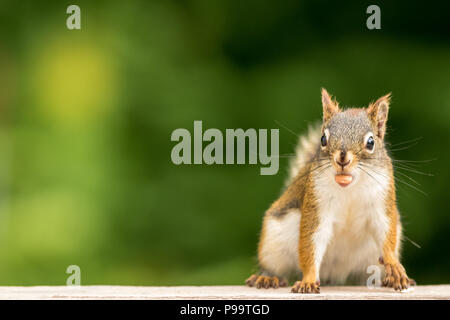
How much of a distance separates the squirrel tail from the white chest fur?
471mm

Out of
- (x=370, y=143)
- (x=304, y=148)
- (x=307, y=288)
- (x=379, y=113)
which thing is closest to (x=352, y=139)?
(x=370, y=143)

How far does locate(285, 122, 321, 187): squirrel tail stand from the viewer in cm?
353

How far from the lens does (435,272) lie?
13.6ft

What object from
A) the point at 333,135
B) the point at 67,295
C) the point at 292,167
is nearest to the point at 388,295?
the point at 333,135

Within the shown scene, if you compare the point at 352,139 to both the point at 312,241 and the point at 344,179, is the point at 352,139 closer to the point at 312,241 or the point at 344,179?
the point at 344,179

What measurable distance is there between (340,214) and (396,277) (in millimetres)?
310

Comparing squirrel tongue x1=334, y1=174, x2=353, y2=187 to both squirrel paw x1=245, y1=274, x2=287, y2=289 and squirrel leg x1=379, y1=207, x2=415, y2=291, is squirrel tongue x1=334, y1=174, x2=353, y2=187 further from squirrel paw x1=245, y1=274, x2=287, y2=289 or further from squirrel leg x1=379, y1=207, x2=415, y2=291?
squirrel paw x1=245, y1=274, x2=287, y2=289

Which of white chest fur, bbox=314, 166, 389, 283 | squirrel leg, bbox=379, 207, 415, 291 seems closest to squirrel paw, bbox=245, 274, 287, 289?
white chest fur, bbox=314, 166, 389, 283

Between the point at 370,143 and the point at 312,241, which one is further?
the point at 312,241

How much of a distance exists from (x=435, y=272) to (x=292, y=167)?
3.45ft

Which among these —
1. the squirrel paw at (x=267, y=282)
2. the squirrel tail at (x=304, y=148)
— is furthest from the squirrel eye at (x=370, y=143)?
the squirrel paw at (x=267, y=282)

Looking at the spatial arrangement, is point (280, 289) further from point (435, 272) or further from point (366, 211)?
point (435, 272)

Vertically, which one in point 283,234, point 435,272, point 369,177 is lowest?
point 435,272

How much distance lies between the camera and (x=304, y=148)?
3.57 meters
